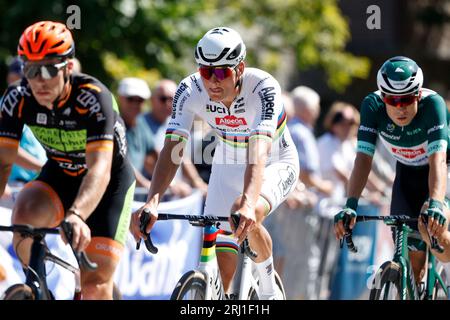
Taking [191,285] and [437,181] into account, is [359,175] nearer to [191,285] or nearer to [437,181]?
[437,181]

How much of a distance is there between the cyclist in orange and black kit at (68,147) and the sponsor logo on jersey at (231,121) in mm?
782

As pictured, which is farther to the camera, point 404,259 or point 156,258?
point 156,258

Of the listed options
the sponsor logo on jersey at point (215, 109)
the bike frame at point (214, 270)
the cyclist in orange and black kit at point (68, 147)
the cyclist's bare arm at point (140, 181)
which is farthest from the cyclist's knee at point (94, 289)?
the cyclist's bare arm at point (140, 181)

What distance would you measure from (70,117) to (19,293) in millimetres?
1289

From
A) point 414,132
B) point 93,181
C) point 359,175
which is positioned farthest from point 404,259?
point 93,181

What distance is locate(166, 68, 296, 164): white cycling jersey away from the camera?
7129 mm

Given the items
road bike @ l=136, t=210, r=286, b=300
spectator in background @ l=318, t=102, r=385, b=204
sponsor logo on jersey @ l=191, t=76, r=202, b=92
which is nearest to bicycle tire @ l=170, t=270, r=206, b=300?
road bike @ l=136, t=210, r=286, b=300

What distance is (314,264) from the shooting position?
1252cm

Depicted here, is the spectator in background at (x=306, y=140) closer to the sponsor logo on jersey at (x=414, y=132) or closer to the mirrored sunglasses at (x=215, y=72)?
the sponsor logo on jersey at (x=414, y=132)

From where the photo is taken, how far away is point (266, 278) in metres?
7.57

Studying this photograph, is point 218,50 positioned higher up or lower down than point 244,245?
higher up

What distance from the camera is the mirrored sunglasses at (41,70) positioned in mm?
6383
